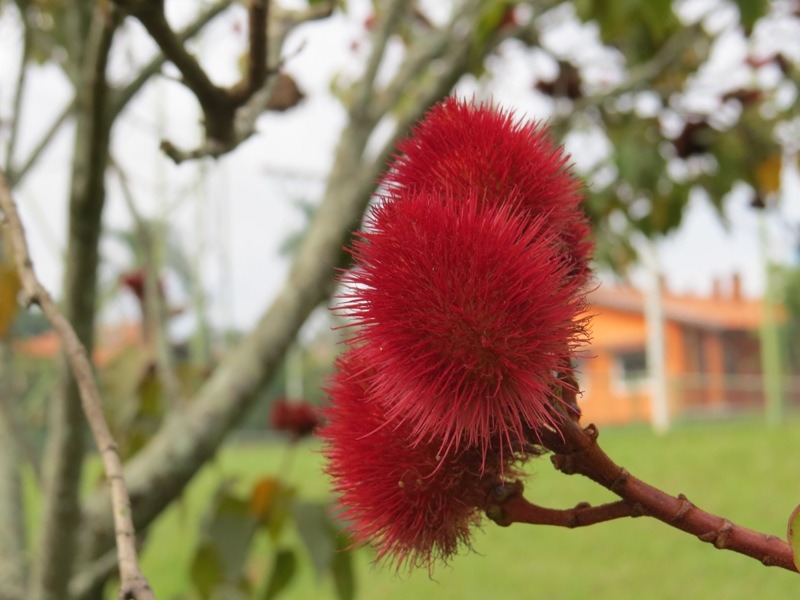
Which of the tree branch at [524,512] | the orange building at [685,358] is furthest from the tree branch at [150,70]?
the orange building at [685,358]

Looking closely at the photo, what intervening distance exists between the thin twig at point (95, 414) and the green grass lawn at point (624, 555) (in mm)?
2572

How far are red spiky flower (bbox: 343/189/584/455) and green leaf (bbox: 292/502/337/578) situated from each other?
976mm

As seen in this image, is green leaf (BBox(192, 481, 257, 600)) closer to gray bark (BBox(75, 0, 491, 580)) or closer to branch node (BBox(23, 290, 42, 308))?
gray bark (BBox(75, 0, 491, 580))

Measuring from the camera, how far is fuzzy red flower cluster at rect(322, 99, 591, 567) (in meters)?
0.41

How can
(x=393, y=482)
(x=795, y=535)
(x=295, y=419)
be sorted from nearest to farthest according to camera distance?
1. (x=795, y=535)
2. (x=393, y=482)
3. (x=295, y=419)

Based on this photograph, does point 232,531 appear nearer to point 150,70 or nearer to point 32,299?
point 150,70

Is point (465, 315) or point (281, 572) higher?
point (465, 315)

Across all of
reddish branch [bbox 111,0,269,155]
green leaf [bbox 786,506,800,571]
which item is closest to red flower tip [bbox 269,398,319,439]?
reddish branch [bbox 111,0,269,155]

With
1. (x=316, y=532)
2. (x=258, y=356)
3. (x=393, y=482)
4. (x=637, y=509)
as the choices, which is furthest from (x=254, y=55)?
(x=316, y=532)

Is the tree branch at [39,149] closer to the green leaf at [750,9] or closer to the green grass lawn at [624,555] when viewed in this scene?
the green leaf at [750,9]

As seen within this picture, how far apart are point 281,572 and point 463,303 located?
4.63 feet

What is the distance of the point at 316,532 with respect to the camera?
140 cm

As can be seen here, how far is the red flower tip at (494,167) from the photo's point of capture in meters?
0.46

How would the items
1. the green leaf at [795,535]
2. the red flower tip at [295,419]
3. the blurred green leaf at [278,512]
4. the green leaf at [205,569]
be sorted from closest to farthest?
the green leaf at [795,535]
the green leaf at [205,569]
the blurred green leaf at [278,512]
the red flower tip at [295,419]
